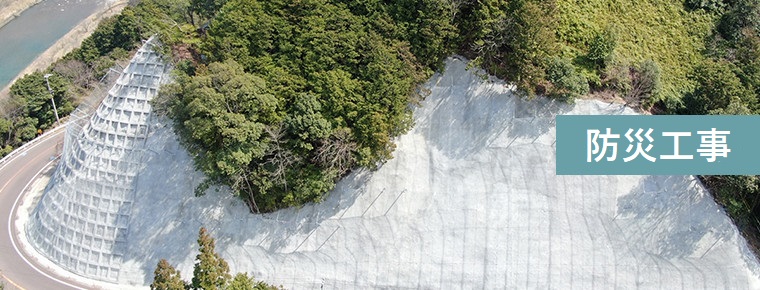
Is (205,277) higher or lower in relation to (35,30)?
higher

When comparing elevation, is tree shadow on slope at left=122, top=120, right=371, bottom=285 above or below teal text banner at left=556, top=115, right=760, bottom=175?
below

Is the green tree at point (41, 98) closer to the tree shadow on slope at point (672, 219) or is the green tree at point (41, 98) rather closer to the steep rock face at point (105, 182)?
the steep rock face at point (105, 182)

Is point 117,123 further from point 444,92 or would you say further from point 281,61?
point 444,92

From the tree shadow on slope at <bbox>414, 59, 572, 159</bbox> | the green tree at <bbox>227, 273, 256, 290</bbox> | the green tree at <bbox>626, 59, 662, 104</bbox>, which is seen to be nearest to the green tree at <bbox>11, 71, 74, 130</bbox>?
the green tree at <bbox>227, 273, 256, 290</bbox>

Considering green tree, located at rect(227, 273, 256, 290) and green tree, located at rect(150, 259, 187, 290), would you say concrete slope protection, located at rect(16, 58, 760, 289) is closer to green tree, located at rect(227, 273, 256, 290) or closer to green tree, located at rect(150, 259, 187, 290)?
green tree, located at rect(227, 273, 256, 290)

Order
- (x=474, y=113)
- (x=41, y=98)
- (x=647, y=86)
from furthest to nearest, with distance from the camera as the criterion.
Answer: (x=41, y=98) → (x=474, y=113) → (x=647, y=86)

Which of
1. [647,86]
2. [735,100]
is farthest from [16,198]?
[735,100]

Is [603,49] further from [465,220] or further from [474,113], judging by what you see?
[465,220]
